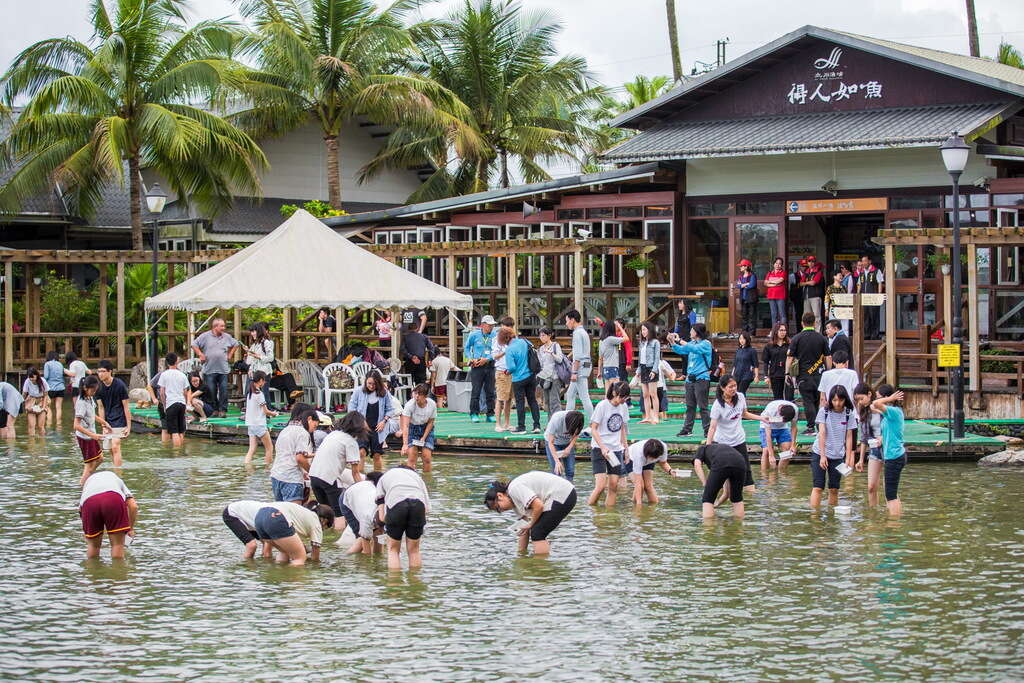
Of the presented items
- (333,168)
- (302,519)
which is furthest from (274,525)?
(333,168)

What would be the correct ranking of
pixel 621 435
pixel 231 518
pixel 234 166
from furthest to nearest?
pixel 234 166
pixel 621 435
pixel 231 518

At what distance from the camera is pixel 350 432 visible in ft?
42.6

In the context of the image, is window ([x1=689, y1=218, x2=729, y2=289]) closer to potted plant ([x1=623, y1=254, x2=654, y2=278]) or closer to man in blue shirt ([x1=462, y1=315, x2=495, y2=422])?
potted plant ([x1=623, y1=254, x2=654, y2=278])

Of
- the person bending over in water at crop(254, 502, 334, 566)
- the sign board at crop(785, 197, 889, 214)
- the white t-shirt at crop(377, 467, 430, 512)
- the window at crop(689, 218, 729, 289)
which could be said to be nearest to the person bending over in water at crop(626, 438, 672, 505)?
the white t-shirt at crop(377, 467, 430, 512)

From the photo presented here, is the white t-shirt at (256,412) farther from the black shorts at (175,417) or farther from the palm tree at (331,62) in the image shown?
the palm tree at (331,62)

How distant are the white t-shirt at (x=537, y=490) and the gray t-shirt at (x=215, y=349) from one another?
12.1 metres

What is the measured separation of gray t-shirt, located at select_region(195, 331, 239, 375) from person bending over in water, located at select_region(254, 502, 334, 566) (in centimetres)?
1145

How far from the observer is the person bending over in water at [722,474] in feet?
45.5

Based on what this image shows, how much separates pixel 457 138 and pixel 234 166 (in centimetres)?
580

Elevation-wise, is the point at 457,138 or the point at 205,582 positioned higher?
the point at 457,138

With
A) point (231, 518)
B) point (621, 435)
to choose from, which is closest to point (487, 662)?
point (231, 518)

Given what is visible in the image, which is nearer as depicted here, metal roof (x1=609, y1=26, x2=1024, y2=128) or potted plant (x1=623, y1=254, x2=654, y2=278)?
metal roof (x1=609, y1=26, x2=1024, y2=128)

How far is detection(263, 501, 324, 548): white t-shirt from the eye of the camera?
39.1ft

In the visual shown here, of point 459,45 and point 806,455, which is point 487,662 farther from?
point 459,45
